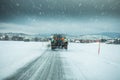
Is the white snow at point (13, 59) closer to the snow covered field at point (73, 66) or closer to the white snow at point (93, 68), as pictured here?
the snow covered field at point (73, 66)

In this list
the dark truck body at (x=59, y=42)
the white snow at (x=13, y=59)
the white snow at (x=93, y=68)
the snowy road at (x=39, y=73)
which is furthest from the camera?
the dark truck body at (x=59, y=42)

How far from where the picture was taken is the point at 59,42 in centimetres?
2714

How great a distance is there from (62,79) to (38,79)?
0.97 metres

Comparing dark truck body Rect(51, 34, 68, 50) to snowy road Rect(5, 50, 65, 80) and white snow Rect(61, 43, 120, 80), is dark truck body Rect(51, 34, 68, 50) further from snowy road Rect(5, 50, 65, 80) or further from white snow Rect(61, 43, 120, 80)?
snowy road Rect(5, 50, 65, 80)

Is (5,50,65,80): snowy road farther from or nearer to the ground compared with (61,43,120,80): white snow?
farther from the ground

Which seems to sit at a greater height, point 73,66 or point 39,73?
point 39,73

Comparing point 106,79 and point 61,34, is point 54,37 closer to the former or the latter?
point 61,34

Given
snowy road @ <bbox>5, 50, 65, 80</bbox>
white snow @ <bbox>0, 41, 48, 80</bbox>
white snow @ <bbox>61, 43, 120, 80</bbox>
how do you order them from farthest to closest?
1. white snow @ <bbox>0, 41, 48, 80</bbox>
2. white snow @ <bbox>61, 43, 120, 80</bbox>
3. snowy road @ <bbox>5, 50, 65, 80</bbox>

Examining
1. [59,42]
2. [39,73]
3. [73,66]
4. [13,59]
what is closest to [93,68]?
[73,66]

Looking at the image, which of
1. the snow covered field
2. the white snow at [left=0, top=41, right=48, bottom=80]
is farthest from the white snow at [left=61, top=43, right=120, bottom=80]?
the white snow at [left=0, top=41, right=48, bottom=80]

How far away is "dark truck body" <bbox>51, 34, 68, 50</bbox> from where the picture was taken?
87.6ft

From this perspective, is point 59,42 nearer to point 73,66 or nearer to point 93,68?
point 73,66

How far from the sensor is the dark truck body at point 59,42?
87.6 ft

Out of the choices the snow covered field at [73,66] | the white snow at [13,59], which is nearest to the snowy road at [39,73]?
the snow covered field at [73,66]
